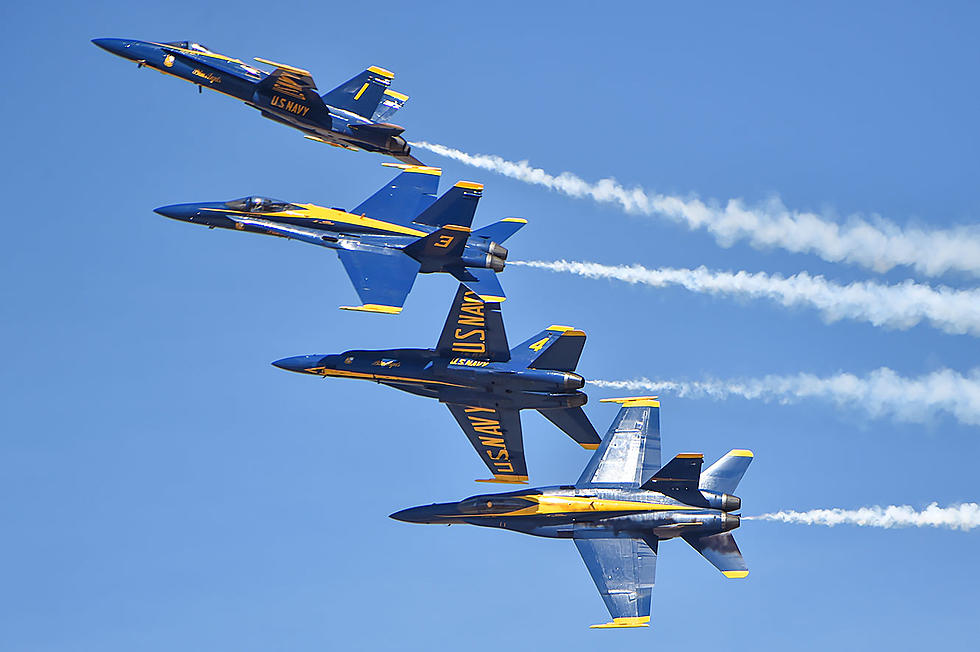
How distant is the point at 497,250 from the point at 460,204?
248cm

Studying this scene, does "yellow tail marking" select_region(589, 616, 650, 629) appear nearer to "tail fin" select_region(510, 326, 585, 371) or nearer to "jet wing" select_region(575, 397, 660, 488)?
"jet wing" select_region(575, 397, 660, 488)

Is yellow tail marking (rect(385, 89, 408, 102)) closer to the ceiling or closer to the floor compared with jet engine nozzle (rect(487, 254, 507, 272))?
closer to the ceiling

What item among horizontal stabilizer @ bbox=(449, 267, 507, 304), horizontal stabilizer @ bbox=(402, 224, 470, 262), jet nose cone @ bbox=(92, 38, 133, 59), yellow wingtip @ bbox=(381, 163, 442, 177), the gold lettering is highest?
jet nose cone @ bbox=(92, 38, 133, 59)

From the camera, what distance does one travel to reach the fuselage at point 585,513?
62.0m

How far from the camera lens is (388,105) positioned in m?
71.0

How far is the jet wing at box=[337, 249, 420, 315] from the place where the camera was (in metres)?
64.1

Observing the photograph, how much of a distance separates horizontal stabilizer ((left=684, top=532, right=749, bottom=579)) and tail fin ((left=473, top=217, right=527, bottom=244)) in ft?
49.4

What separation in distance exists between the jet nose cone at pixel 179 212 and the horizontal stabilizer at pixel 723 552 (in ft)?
81.4

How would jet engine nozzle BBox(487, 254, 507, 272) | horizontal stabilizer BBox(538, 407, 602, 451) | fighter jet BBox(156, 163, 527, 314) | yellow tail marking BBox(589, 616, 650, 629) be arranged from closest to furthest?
1. yellow tail marking BBox(589, 616, 650, 629)
2. fighter jet BBox(156, 163, 527, 314)
3. horizontal stabilizer BBox(538, 407, 602, 451)
4. jet engine nozzle BBox(487, 254, 507, 272)

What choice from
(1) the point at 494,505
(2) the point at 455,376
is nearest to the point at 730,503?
(1) the point at 494,505

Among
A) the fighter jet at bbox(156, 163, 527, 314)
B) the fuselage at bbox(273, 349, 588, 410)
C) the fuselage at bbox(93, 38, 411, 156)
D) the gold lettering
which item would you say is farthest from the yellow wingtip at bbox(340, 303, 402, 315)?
the fuselage at bbox(93, 38, 411, 156)

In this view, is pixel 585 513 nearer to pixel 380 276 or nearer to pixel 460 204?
pixel 380 276

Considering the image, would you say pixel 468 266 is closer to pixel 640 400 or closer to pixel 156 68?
pixel 640 400

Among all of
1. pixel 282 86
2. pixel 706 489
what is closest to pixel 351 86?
pixel 282 86
